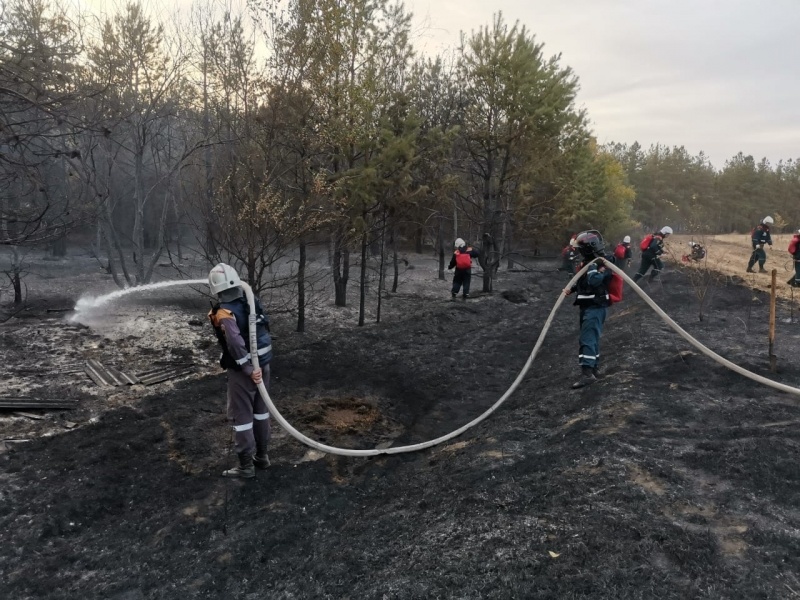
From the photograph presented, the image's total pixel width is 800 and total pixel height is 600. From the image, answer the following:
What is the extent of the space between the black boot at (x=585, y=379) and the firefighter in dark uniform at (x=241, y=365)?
4482 mm

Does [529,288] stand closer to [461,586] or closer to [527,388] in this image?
[527,388]

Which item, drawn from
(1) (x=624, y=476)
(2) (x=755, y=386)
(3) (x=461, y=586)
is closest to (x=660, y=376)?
(2) (x=755, y=386)

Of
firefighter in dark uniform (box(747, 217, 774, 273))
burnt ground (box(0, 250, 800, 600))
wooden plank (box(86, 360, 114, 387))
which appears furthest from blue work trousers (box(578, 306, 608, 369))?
firefighter in dark uniform (box(747, 217, 774, 273))

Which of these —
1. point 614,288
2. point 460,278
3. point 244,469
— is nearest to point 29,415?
point 244,469

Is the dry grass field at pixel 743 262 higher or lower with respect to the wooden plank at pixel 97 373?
higher

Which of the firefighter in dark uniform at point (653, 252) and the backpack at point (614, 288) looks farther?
the firefighter in dark uniform at point (653, 252)

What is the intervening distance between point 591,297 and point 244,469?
5093 millimetres

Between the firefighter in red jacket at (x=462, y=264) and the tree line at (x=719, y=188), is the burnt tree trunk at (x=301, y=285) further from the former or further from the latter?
the tree line at (x=719, y=188)

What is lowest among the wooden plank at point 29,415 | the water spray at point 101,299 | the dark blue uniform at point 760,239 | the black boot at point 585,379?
the wooden plank at point 29,415

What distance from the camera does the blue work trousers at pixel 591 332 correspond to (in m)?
7.39

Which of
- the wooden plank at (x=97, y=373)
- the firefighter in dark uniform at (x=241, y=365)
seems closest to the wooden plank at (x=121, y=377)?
the wooden plank at (x=97, y=373)

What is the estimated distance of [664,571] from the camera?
11.1 ft

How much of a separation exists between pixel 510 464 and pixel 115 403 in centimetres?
564

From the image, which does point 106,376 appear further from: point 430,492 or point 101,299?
point 101,299
